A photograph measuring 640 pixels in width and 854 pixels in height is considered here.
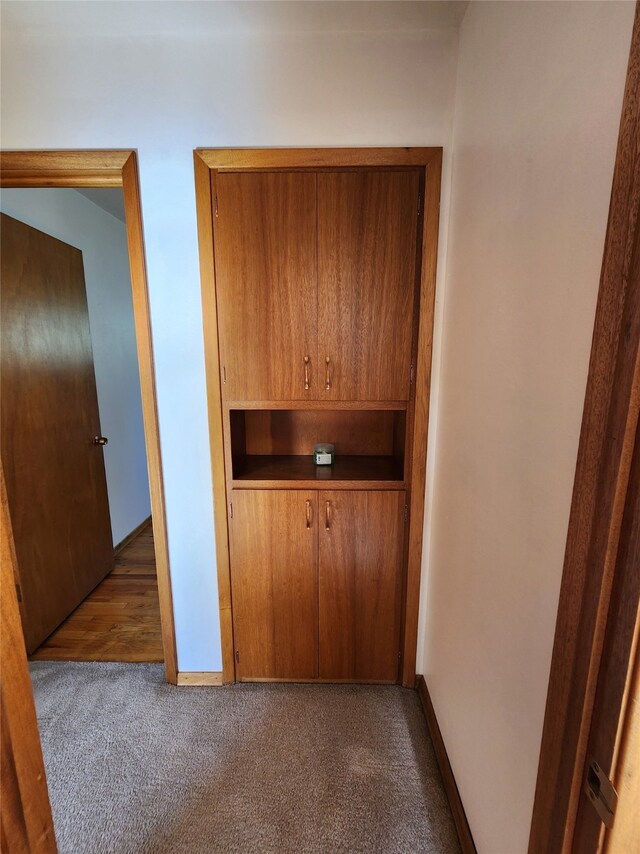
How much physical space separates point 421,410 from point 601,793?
3.57 ft

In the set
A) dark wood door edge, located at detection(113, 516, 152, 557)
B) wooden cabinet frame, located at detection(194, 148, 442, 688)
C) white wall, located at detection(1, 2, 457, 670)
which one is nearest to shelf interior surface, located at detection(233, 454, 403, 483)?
wooden cabinet frame, located at detection(194, 148, 442, 688)

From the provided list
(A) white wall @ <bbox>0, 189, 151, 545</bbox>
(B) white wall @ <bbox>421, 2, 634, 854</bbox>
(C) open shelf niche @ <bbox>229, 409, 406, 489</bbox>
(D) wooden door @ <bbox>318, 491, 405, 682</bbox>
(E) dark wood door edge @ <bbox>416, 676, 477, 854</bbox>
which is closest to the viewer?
(B) white wall @ <bbox>421, 2, 634, 854</bbox>

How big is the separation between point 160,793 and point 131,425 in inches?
97.7

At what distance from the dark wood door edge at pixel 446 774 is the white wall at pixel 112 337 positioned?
2456mm

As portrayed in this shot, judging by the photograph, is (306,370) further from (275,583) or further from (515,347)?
(275,583)

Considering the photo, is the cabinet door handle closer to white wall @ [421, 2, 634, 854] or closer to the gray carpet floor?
white wall @ [421, 2, 634, 854]

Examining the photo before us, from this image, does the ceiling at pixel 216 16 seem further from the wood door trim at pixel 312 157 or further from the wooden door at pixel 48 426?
the wooden door at pixel 48 426

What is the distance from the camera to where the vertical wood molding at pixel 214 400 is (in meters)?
1.33

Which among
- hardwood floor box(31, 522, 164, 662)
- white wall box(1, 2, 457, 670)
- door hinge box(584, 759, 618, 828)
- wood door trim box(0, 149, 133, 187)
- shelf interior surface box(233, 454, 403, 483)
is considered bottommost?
hardwood floor box(31, 522, 164, 662)

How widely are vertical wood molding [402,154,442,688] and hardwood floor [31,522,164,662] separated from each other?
1266 mm

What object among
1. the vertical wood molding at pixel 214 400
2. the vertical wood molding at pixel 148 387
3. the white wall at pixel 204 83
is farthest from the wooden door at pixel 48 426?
the vertical wood molding at pixel 214 400

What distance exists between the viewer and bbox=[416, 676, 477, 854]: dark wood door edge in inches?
42.0

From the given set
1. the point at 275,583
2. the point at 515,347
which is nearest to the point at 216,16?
the point at 515,347

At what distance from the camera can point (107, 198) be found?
2.46 meters
